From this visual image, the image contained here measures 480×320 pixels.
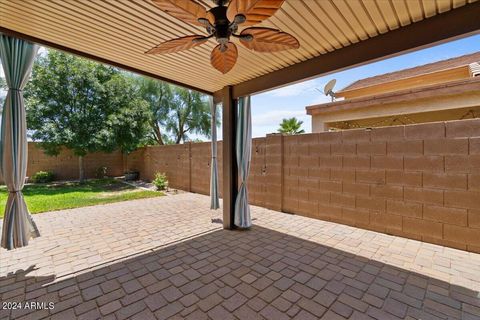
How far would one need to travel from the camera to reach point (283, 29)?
2.26 meters

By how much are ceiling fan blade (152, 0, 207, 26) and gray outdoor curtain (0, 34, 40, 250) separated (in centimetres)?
229

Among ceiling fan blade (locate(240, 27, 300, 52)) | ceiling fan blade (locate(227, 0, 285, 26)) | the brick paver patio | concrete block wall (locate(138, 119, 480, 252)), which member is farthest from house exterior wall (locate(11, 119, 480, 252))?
ceiling fan blade (locate(227, 0, 285, 26))

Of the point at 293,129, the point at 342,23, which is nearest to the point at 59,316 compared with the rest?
the point at 342,23

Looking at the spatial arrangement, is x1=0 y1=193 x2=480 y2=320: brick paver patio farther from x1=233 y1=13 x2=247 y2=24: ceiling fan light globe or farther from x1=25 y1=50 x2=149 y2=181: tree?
x1=25 y1=50 x2=149 y2=181: tree

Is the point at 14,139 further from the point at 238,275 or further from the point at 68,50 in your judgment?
the point at 238,275

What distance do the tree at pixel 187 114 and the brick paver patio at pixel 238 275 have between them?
10537mm

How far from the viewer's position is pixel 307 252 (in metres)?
3.04

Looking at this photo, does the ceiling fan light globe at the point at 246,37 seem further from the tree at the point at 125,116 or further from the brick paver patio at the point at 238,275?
the tree at the point at 125,116

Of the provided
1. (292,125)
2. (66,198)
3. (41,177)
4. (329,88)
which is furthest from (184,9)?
(41,177)

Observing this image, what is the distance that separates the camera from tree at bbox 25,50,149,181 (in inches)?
322

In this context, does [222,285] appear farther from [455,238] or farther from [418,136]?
[418,136]

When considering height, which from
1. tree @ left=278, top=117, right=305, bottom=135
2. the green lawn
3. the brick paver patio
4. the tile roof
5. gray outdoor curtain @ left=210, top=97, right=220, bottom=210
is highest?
the tile roof

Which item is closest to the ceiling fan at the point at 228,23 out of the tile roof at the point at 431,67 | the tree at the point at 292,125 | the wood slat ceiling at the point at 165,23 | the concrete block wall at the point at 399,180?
the wood slat ceiling at the point at 165,23

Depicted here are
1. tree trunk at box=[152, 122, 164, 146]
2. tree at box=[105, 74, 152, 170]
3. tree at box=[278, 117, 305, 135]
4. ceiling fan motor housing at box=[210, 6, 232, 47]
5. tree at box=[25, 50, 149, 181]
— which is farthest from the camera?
tree trunk at box=[152, 122, 164, 146]
